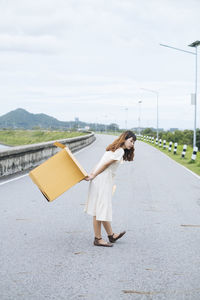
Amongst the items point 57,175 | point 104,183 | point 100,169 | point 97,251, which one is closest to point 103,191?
point 104,183

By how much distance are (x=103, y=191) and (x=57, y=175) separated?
0.64 meters

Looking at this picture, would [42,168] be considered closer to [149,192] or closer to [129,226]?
[129,226]

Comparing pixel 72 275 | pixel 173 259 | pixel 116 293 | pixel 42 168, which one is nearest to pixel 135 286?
pixel 116 293

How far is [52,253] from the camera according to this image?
5734 mm

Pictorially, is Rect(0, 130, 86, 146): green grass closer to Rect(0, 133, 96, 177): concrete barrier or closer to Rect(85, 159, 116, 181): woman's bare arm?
Rect(0, 133, 96, 177): concrete barrier

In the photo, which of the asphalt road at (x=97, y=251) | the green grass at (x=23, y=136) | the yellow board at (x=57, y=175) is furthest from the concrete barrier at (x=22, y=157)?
the green grass at (x=23, y=136)

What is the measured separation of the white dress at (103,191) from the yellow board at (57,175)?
0.25 m

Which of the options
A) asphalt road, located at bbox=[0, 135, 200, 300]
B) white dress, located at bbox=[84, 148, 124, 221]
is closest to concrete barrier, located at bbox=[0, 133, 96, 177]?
asphalt road, located at bbox=[0, 135, 200, 300]

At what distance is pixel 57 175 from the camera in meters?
6.03

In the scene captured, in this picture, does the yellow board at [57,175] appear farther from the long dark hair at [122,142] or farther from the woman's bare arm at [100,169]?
the long dark hair at [122,142]

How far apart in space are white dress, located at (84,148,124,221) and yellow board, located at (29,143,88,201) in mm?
252

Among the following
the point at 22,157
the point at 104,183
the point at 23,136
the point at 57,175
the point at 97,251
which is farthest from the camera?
the point at 23,136

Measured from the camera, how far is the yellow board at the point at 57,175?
600 centimetres

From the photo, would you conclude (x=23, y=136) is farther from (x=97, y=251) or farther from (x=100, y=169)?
(x=97, y=251)
